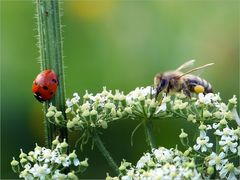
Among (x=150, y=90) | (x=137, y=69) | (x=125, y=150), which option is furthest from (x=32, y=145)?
(x=150, y=90)

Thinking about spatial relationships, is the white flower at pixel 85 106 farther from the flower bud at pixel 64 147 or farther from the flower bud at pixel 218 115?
the flower bud at pixel 218 115

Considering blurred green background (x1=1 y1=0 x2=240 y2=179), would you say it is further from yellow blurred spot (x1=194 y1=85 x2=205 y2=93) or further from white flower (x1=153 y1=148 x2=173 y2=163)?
white flower (x1=153 y1=148 x2=173 y2=163)

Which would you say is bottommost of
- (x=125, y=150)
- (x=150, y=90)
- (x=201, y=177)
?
(x=125, y=150)

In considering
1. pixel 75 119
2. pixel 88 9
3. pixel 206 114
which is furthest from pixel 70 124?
pixel 88 9

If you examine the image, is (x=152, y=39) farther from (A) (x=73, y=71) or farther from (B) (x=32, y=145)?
(B) (x=32, y=145)

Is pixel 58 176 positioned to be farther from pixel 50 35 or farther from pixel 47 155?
pixel 50 35

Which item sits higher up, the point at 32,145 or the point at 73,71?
the point at 73,71

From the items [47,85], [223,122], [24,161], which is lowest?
[24,161]

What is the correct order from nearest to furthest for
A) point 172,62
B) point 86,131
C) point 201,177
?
point 201,177 < point 86,131 < point 172,62
